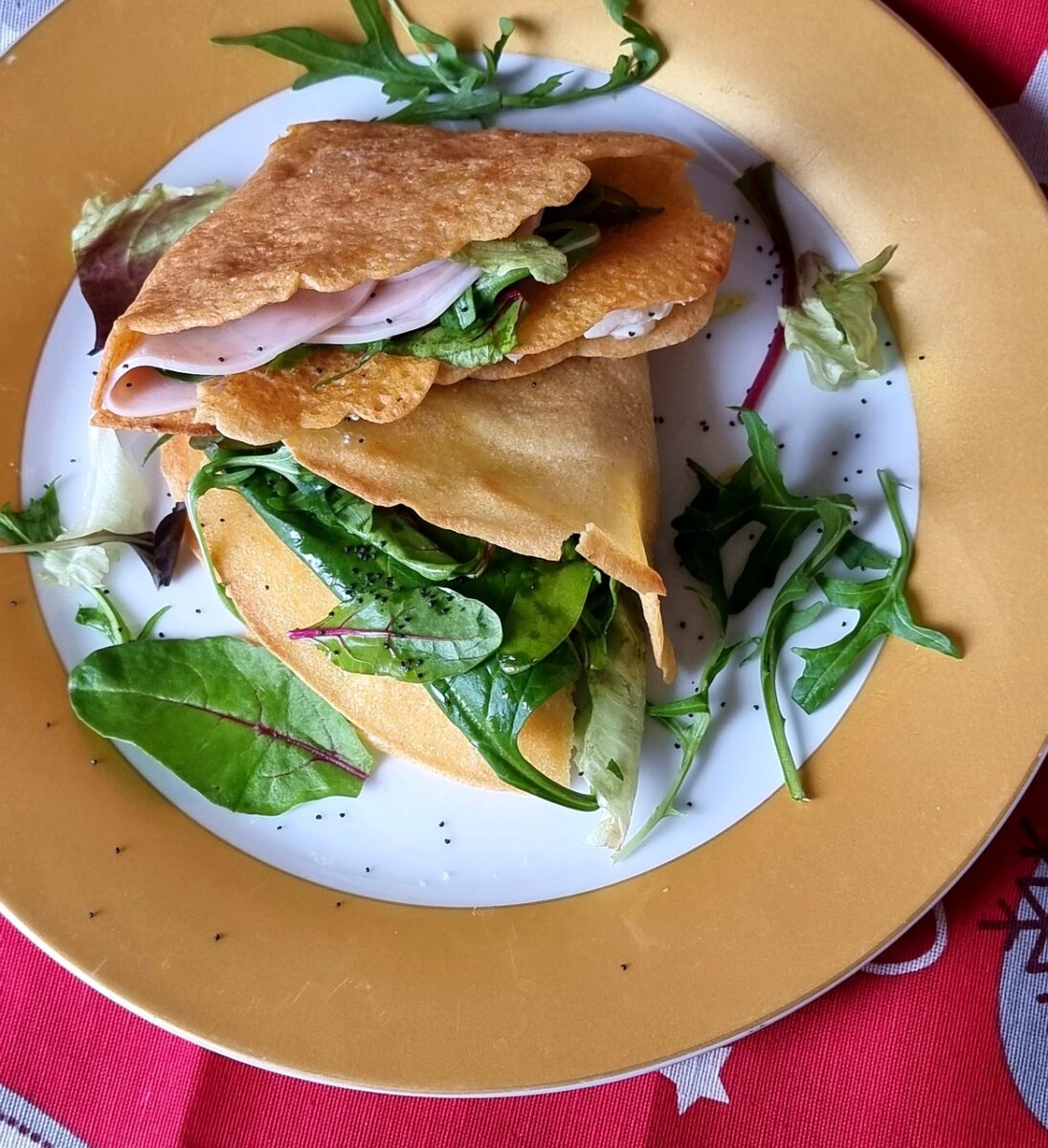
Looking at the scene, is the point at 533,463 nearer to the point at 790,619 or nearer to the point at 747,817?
the point at 790,619

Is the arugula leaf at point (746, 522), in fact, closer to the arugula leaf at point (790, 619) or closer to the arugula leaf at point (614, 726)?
the arugula leaf at point (790, 619)

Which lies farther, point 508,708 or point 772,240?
point 772,240

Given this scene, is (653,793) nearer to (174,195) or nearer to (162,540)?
(162,540)

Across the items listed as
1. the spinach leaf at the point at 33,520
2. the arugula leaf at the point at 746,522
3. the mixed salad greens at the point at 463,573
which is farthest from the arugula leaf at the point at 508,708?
the spinach leaf at the point at 33,520

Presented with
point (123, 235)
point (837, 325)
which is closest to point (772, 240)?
point (837, 325)

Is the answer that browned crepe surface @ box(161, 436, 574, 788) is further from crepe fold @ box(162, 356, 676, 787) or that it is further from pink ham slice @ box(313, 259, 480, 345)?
pink ham slice @ box(313, 259, 480, 345)
